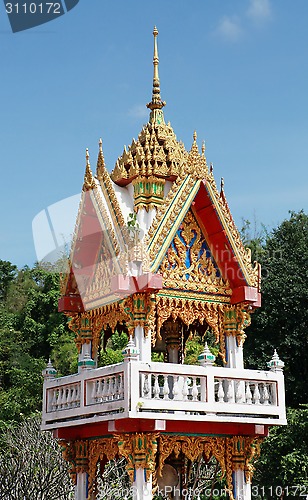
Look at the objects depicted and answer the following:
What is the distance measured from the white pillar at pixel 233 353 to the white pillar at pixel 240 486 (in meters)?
1.67

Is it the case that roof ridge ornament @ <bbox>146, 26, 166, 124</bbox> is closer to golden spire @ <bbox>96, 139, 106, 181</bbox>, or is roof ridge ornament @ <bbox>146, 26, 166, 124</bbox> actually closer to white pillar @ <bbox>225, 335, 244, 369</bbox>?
golden spire @ <bbox>96, 139, 106, 181</bbox>

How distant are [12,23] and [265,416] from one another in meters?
6.93

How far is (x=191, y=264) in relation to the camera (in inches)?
478

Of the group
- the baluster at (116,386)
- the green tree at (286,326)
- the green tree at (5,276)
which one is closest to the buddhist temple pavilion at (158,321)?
the baluster at (116,386)

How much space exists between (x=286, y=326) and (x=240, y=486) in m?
13.8

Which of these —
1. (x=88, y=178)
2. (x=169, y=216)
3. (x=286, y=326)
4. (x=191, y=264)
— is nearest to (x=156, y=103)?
(x=88, y=178)

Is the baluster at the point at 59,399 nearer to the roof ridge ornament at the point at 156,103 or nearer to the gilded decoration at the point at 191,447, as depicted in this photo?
the gilded decoration at the point at 191,447

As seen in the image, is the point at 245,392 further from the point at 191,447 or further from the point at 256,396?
the point at 191,447

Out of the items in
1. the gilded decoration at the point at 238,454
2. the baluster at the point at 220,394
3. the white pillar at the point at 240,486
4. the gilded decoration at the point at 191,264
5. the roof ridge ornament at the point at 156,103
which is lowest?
the white pillar at the point at 240,486

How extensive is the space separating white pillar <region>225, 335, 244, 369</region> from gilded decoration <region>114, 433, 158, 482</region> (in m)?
2.17

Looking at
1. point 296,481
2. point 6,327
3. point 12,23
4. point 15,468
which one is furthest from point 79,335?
point 6,327

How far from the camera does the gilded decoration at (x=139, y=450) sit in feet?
34.4

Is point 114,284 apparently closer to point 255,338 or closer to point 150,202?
point 150,202

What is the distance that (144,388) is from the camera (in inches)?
405
